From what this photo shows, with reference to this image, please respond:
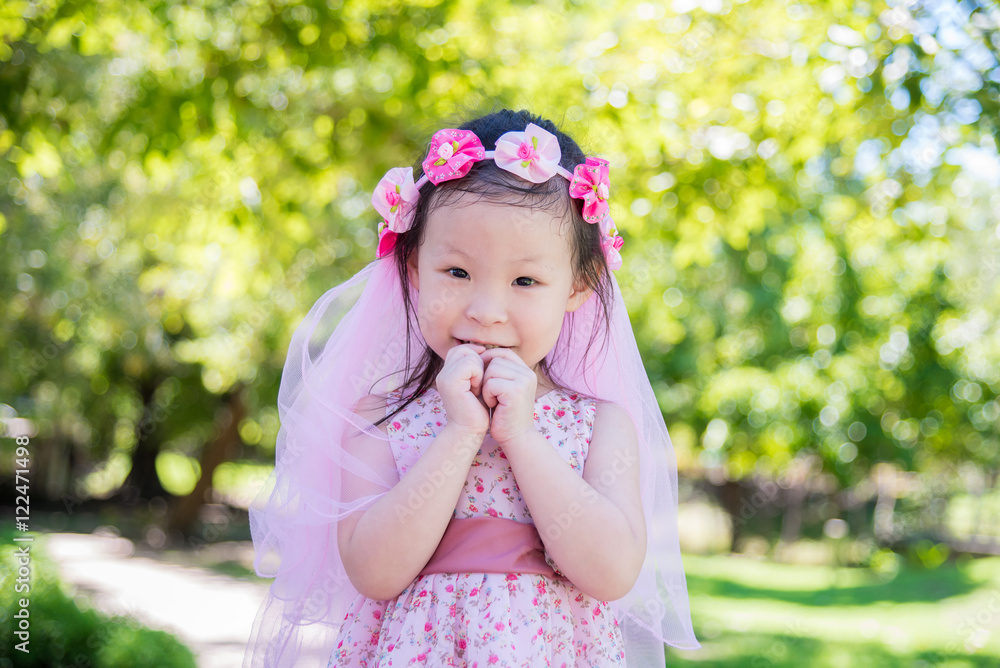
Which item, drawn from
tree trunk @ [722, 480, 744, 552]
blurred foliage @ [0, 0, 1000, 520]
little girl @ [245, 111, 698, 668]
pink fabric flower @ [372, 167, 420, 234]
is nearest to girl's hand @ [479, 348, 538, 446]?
little girl @ [245, 111, 698, 668]

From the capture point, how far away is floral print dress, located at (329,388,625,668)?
149 centimetres

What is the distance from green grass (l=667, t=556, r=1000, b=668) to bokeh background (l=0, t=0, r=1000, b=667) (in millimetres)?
83

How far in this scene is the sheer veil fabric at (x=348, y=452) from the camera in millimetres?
1752

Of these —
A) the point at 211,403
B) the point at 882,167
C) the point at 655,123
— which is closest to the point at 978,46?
the point at 882,167

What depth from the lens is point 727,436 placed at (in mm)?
17156

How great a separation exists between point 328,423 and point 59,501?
22.4 m

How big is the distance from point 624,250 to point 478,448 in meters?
6.64

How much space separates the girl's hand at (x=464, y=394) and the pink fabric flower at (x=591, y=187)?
0.43 metres

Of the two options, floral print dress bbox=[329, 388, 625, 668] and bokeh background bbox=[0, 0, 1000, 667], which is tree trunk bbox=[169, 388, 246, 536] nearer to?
bokeh background bbox=[0, 0, 1000, 667]

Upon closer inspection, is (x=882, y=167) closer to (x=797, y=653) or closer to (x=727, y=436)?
(x=797, y=653)

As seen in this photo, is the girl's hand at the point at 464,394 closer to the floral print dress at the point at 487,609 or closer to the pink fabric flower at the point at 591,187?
the floral print dress at the point at 487,609


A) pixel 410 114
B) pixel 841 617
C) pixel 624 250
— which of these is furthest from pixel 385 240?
pixel 841 617

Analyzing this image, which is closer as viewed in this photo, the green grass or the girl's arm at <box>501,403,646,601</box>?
the girl's arm at <box>501,403,646,601</box>

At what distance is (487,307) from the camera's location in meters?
1.52
